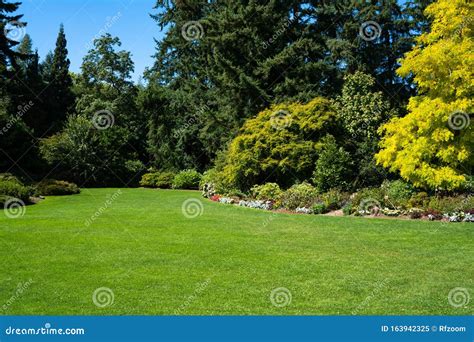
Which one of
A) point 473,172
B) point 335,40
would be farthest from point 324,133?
point 335,40

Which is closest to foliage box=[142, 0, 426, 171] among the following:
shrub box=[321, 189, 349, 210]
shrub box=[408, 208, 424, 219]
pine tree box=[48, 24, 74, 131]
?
shrub box=[321, 189, 349, 210]

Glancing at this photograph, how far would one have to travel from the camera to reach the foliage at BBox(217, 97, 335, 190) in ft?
74.8

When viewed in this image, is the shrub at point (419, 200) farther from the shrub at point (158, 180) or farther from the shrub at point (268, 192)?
the shrub at point (158, 180)

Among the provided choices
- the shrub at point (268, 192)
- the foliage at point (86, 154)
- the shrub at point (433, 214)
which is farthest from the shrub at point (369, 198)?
the foliage at point (86, 154)

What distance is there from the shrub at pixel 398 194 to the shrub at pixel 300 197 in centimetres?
281

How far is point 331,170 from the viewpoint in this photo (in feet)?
67.9

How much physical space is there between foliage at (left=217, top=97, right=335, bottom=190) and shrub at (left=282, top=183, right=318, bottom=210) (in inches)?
A: 94.3

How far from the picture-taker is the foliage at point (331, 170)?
2077cm

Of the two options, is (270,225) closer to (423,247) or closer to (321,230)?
(321,230)

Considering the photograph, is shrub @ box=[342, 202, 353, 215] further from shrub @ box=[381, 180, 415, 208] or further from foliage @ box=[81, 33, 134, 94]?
foliage @ box=[81, 33, 134, 94]

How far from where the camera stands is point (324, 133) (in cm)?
2362

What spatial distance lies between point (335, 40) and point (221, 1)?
397 inches

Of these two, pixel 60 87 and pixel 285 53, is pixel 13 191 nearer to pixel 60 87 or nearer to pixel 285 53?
pixel 285 53

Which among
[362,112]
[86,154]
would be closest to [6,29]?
[86,154]
